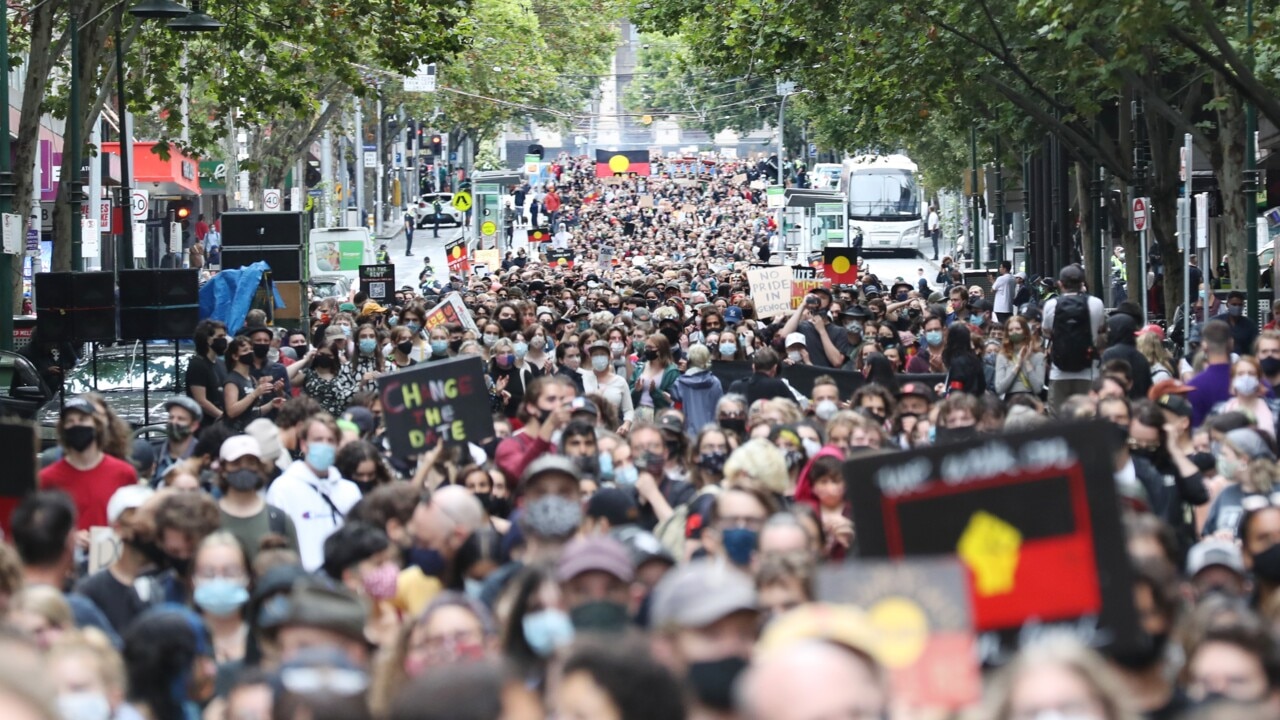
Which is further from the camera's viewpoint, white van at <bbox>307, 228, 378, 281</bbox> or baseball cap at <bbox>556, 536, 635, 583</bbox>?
white van at <bbox>307, 228, 378, 281</bbox>

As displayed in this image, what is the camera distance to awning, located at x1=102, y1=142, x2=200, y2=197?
191 ft

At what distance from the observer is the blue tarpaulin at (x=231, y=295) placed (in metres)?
25.6

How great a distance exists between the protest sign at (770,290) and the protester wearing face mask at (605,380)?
6777 mm

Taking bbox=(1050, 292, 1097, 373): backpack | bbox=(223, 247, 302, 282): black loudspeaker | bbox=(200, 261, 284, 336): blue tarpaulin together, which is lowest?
bbox=(1050, 292, 1097, 373): backpack

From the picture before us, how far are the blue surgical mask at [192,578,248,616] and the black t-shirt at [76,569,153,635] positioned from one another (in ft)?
2.01

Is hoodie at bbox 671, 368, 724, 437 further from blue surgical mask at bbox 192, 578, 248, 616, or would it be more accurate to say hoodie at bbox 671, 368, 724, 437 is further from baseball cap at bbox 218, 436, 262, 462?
→ blue surgical mask at bbox 192, 578, 248, 616

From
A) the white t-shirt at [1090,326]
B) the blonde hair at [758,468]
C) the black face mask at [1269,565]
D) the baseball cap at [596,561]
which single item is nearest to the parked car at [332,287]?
the white t-shirt at [1090,326]

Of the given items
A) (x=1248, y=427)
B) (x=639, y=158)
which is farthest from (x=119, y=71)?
(x=639, y=158)

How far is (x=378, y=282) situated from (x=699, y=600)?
30851 mm

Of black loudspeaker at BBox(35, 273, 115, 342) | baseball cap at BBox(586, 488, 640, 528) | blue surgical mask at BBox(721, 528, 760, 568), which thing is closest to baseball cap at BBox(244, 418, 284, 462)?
baseball cap at BBox(586, 488, 640, 528)

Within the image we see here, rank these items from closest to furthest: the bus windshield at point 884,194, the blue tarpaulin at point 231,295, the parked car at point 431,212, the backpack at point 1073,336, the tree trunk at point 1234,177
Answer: the backpack at point 1073,336 → the blue tarpaulin at point 231,295 → the tree trunk at point 1234,177 → the bus windshield at point 884,194 → the parked car at point 431,212

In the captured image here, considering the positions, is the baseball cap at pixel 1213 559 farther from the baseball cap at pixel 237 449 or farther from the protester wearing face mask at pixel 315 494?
the baseball cap at pixel 237 449

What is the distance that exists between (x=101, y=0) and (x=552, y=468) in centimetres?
2047

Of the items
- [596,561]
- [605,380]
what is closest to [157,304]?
[605,380]
